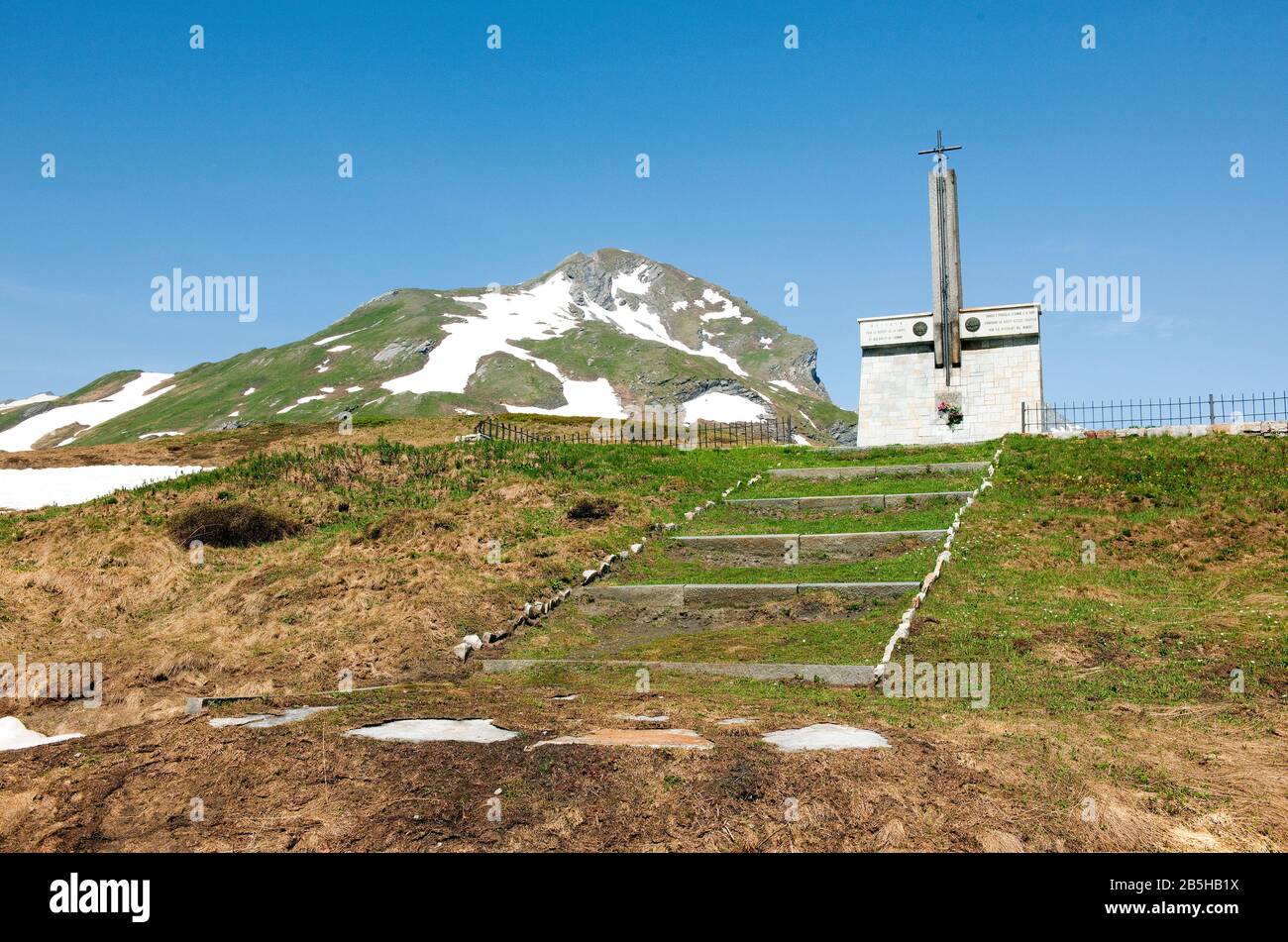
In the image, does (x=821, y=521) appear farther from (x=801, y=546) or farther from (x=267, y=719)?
(x=267, y=719)

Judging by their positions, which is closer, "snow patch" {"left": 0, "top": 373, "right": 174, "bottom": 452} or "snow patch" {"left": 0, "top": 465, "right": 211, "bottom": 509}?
"snow patch" {"left": 0, "top": 465, "right": 211, "bottom": 509}

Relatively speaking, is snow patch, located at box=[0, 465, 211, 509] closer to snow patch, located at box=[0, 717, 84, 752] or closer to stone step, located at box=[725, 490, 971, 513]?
stone step, located at box=[725, 490, 971, 513]

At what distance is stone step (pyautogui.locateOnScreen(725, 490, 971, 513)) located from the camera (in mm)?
27922

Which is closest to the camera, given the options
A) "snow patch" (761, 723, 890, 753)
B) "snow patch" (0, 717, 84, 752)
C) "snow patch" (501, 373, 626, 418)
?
"snow patch" (761, 723, 890, 753)

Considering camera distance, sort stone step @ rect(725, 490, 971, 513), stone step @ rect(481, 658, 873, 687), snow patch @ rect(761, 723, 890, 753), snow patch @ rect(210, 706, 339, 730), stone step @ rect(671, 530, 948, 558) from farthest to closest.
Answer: stone step @ rect(725, 490, 971, 513), stone step @ rect(671, 530, 948, 558), stone step @ rect(481, 658, 873, 687), snow patch @ rect(210, 706, 339, 730), snow patch @ rect(761, 723, 890, 753)

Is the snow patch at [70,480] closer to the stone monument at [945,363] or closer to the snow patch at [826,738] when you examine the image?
the stone monument at [945,363]

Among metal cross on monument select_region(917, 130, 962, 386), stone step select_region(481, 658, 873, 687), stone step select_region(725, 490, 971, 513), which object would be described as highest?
metal cross on monument select_region(917, 130, 962, 386)

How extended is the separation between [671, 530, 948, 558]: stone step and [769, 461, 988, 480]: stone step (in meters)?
8.21

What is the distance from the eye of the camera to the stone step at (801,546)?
24312 mm

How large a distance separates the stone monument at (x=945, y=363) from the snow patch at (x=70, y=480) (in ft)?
94.1

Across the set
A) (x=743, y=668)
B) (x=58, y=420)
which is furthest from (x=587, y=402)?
(x=743, y=668)

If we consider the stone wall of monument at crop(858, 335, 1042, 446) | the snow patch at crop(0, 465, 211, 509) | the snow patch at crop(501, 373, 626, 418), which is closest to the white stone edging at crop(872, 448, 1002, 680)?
the stone wall of monument at crop(858, 335, 1042, 446)
